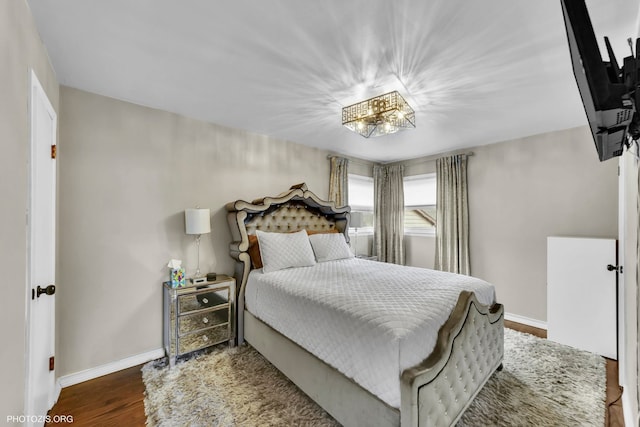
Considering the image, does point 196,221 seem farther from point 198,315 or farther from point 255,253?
point 198,315

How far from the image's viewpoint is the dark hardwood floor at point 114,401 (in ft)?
6.06

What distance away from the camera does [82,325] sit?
2303 millimetres

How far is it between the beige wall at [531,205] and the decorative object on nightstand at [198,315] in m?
3.49

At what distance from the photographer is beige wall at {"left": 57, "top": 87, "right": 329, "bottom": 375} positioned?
2283 millimetres

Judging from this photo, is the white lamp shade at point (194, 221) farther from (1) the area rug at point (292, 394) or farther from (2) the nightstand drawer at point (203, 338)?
(1) the area rug at point (292, 394)

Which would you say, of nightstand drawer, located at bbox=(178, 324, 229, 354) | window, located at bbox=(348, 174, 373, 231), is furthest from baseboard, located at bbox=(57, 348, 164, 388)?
window, located at bbox=(348, 174, 373, 231)

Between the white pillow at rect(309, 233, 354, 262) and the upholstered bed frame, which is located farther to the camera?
the white pillow at rect(309, 233, 354, 262)

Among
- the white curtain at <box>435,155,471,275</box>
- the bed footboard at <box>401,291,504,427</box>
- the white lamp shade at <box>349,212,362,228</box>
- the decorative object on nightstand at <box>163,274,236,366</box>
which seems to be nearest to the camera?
the bed footboard at <box>401,291,504,427</box>

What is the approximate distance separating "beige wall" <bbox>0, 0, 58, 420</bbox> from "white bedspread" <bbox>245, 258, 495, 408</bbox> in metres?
1.49

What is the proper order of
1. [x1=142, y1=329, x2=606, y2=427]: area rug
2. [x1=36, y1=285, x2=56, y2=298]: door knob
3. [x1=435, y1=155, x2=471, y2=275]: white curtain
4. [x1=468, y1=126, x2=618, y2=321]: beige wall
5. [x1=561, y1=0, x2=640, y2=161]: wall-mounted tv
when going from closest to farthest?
[x1=561, y1=0, x2=640, y2=161]: wall-mounted tv
[x1=36, y1=285, x2=56, y2=298]: door knob
[x1=142, y1=329, x2=606, y2=427]: area rug
[x1=468, y1=126, x2=618, y2=321]: beige wall
[x1=435, y1=155, x2=471, y2=275]: white curtain

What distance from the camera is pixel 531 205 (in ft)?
11.5

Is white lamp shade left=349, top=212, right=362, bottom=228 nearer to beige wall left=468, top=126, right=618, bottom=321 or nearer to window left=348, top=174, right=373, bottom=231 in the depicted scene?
window left=348, top=174, right=373, bottom=231

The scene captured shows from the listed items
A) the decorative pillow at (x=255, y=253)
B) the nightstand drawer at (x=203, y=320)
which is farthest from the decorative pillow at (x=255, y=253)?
the nightstand drawer at (x=203, y=320)

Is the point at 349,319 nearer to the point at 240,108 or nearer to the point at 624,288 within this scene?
the point at 240,108
